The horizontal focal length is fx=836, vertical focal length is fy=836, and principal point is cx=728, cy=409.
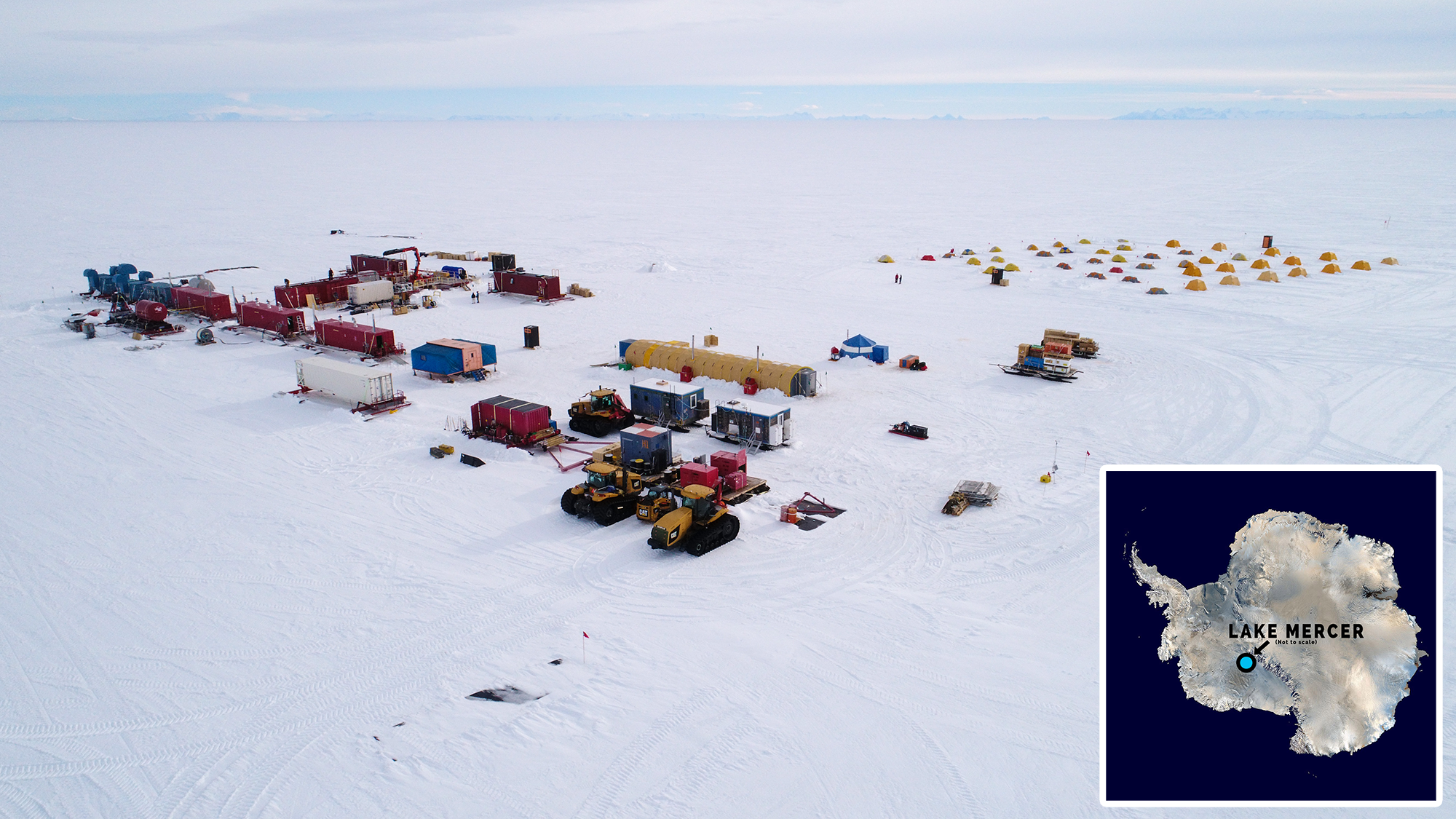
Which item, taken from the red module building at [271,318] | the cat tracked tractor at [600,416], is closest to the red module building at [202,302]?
the red module building at [271,318]

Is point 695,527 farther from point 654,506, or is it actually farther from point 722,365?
point 722,365

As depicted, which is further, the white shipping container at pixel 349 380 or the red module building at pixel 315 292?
the red module building at pixel 315 292

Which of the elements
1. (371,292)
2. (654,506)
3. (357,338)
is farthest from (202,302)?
(654,506)

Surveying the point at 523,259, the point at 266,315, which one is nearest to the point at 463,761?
the point at 266,315

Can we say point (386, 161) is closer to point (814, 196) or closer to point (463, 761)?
point (814, 196)

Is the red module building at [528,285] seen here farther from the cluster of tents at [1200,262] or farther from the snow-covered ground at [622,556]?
the cluster of tents at [1200,262]

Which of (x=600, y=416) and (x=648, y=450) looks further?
(x=600, y=416)

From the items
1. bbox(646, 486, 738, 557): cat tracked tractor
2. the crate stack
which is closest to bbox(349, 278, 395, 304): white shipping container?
bbox(646, 486, 738, 557): cat tracked tractor
